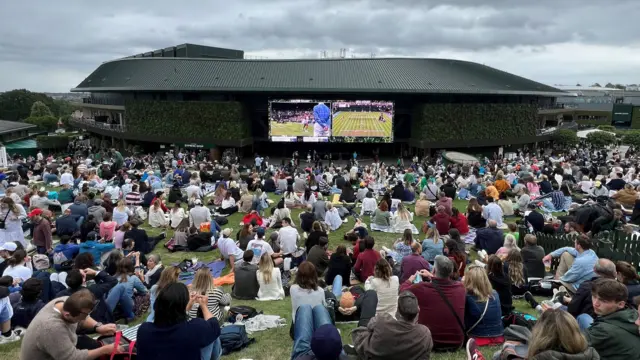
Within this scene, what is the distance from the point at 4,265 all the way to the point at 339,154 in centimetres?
3396

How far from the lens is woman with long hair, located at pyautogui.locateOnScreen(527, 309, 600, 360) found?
156 inches

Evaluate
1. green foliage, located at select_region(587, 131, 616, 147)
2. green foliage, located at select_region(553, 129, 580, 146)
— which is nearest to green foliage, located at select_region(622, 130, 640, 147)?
green foliage, located at select_region(587, 131, 616, 147)

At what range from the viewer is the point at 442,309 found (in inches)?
243

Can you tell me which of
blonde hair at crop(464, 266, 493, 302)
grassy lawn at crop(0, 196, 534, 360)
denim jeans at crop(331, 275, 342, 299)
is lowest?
grassy lawn at crop(0, 196, 534, 360)

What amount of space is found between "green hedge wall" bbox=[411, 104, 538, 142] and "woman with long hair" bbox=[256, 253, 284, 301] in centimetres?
3468

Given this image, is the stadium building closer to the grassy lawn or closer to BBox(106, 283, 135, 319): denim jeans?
the grassy lawn

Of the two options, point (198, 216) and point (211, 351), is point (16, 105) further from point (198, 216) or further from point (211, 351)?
point (211, 351)

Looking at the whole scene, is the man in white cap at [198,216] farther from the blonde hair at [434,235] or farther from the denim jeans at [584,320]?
the denim jeans at [584,320]

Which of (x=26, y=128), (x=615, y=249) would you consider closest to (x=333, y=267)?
(x=615, y=249)

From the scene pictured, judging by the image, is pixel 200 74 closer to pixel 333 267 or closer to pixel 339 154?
pixel 339 154

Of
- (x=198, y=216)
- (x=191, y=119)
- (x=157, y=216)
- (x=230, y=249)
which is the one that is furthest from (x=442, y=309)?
(x=191, y=119)

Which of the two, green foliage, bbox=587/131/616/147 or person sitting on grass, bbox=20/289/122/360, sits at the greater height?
person sitting on grass, bbox=20/289/122/360

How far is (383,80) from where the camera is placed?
41438mm

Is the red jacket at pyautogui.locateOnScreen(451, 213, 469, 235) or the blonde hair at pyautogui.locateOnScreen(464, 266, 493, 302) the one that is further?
the red jacket at pyautogui.locateOnScreen(451, 213, 469, 235)
